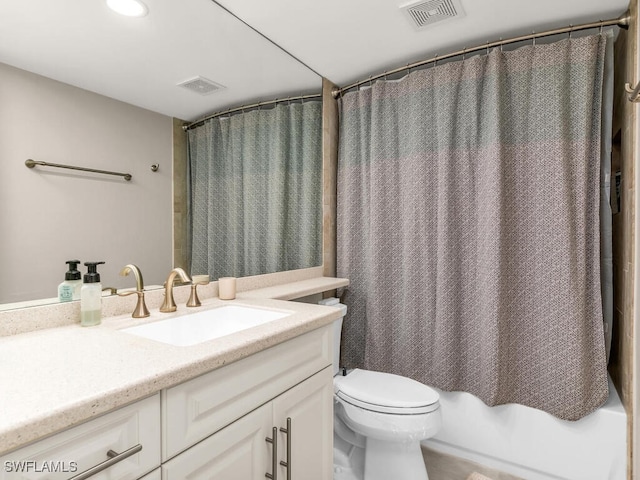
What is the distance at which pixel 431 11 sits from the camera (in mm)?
1588

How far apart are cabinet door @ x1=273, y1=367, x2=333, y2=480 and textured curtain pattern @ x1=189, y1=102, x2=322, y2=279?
2.28 ft

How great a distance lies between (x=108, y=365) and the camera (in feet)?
2.45

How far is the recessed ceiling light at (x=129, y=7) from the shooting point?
121 cm

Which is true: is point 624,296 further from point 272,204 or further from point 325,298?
point 272,204

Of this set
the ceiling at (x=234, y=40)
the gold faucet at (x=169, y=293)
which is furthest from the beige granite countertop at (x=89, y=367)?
the ceiling at (x=234, y=40)

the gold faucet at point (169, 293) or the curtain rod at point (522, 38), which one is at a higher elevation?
the curtain rod at point (522, 38)

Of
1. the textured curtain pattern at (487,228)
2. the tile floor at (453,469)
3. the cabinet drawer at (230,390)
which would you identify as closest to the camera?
the cabinet drawer at (230,390)

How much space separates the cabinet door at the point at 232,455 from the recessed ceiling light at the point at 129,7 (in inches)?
54.0

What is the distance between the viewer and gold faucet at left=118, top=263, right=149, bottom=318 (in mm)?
1192

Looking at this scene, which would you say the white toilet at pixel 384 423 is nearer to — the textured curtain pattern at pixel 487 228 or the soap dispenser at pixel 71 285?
the textured curtain pattern at pixel 487 228

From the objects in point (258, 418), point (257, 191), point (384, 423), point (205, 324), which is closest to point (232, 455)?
point (258, 418)

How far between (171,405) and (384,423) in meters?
1.05

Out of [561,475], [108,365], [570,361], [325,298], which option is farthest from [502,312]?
[108,365]

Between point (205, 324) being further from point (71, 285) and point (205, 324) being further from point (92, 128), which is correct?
point (92, 128)
